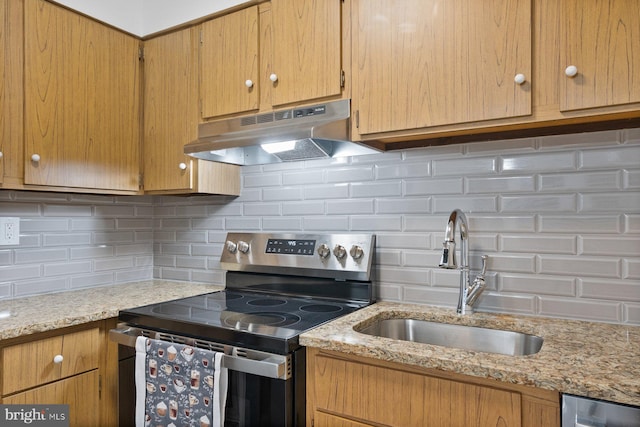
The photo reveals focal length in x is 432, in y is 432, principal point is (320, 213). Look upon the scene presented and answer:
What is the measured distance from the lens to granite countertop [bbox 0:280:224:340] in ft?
4.91

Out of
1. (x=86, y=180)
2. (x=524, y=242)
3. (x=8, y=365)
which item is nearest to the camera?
(x=8, y=365)

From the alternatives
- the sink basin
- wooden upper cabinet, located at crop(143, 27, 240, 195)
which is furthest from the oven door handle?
wooden upper cabinet, located at crop(143, 27, 240, 195)

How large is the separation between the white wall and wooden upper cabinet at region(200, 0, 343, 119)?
0.29 ft

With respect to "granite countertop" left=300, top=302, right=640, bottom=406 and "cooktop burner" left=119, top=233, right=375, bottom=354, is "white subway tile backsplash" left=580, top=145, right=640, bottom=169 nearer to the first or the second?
"granite countertop" left=300, top=302, right=640, bottom=406

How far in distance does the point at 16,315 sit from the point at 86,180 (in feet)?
2.08

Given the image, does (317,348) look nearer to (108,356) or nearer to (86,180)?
(108,356)

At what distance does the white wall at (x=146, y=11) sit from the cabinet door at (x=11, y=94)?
251mm

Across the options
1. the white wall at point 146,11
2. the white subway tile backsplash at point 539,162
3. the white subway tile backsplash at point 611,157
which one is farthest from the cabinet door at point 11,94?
the white subway tile backsplash at point 611,157

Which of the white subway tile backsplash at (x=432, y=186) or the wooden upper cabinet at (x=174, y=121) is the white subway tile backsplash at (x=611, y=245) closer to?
the white subway tile backsplash at (x=432, y=186)

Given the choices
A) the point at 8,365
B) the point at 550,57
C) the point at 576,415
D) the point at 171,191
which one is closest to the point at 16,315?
the point at 8,365

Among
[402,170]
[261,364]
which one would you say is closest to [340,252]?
[402,170]

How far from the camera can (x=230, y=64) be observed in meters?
1.89

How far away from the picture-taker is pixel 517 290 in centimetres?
159

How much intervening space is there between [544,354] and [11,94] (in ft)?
6.78
